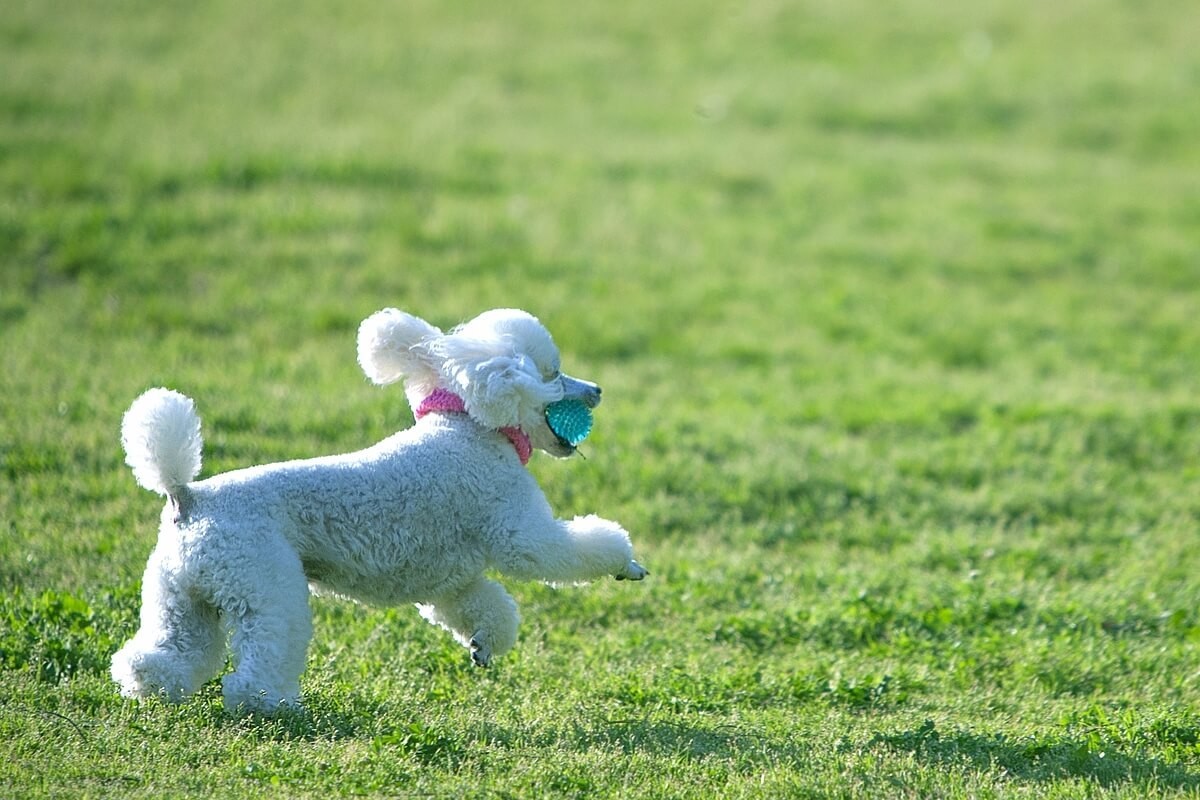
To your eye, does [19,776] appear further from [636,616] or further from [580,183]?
[580,183]

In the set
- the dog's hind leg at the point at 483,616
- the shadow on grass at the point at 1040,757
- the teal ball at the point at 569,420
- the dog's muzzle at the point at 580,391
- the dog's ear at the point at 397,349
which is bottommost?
the shadow on grass at the point at 1040,757

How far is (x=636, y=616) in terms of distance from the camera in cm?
695

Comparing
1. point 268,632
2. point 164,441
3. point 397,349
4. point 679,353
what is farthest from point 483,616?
point 679,353

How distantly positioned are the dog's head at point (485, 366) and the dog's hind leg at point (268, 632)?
2.99ft

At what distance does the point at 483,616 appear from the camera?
18.4ft

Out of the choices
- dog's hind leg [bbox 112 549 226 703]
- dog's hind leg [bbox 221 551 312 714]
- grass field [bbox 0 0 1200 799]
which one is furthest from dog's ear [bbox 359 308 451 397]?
grass field [bbox 0 0 1200 799]

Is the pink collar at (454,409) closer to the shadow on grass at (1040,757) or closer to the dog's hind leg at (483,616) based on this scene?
the dog's hind leg at (483,616)

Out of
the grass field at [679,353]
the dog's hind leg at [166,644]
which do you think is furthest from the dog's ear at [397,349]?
the grass field at [679,353]

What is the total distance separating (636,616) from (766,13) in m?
14.9

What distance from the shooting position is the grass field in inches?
215

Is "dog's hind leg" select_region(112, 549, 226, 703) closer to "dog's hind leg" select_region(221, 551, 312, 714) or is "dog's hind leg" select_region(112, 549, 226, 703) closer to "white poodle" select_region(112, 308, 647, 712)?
"white poodle" select_region(112, 308, 647, 712)

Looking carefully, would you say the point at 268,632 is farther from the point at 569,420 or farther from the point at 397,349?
the point at 569,420

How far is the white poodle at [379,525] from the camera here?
16.4 feet

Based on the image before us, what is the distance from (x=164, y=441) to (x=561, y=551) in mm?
1521
